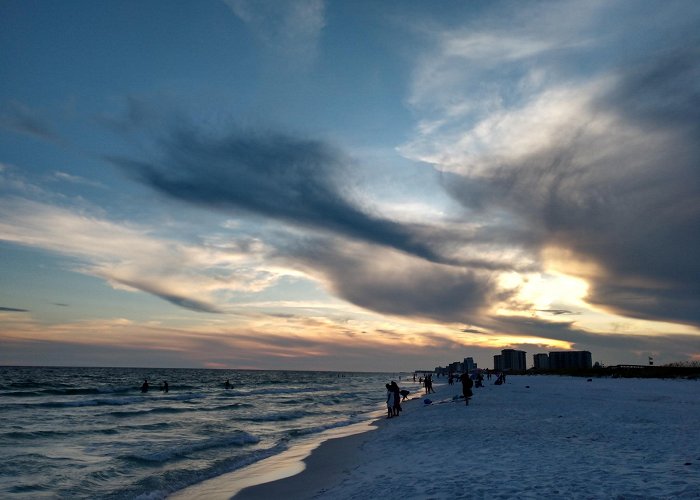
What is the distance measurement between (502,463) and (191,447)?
16006 millimetres

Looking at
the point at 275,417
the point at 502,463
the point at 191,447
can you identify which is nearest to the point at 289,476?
the point at 502,463

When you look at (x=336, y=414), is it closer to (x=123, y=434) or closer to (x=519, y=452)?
(x=123, y=434)

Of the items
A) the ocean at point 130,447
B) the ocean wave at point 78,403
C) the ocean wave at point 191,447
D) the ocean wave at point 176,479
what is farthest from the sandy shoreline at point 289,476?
the ocean wave at point 78,403

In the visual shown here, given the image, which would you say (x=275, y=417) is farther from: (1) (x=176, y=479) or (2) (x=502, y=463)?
(2) (x=502, y=463)

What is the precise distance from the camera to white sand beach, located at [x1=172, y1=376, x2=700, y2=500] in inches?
387

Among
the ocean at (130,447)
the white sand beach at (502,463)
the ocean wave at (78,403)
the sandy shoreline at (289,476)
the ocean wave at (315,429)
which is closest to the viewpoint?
the white sand beach at (502,463)

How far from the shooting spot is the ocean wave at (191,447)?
20.1 metres

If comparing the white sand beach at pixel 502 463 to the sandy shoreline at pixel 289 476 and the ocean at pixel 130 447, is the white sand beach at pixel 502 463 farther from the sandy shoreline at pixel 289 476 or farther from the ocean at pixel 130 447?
the ocean at pixel 130 447

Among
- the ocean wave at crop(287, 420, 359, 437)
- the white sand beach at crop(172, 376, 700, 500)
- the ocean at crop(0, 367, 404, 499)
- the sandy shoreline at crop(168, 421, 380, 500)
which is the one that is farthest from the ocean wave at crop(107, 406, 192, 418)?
the white sand beach at crop(172, 376, 700, 500)

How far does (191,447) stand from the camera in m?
22.8

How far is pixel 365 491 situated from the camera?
1120cm

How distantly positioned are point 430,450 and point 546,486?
6.91 m

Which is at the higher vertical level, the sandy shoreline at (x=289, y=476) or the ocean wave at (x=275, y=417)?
the sandy shoreline at (x=289, y=476)

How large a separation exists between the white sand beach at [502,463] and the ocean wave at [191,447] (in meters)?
4.39
